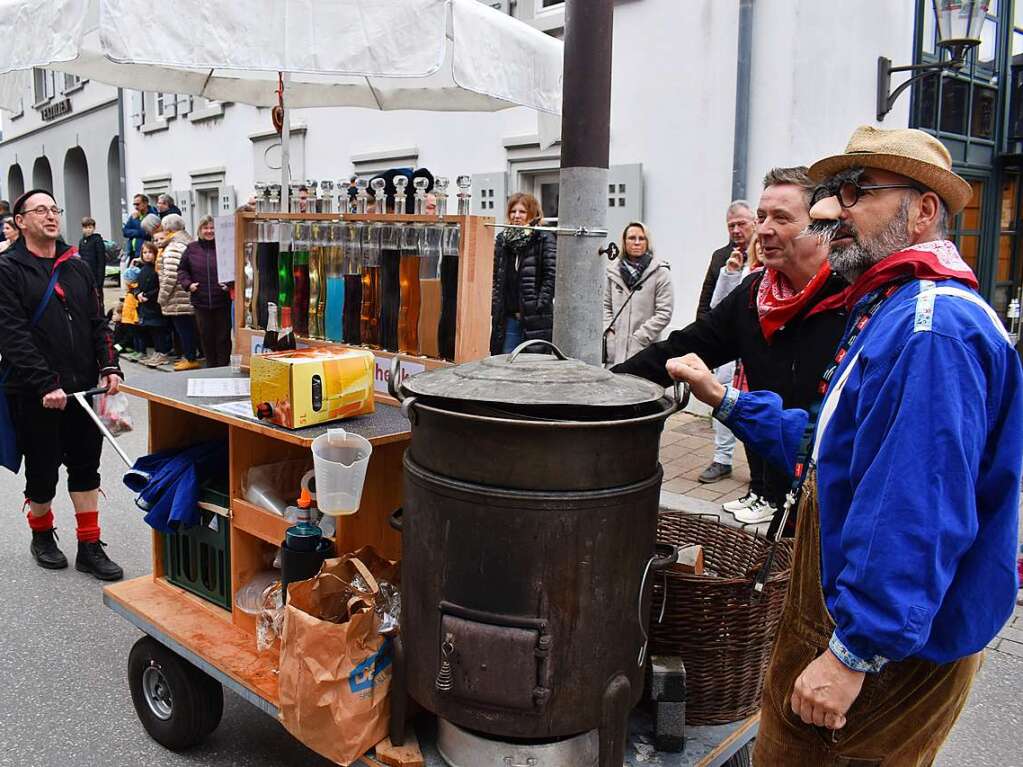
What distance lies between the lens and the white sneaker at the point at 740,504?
5.14 m

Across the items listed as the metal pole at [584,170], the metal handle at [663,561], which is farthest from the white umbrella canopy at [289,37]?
the metal handle at [663,561]

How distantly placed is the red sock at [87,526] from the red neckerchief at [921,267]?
4079 mm

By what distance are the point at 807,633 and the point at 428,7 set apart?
2.54m

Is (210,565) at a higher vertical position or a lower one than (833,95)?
lower

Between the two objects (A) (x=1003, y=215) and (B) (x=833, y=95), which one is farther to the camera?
(A) (x=1003, y=215)

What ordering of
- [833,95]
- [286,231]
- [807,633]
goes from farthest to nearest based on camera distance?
[833,95] → [286,231] → [807,633]

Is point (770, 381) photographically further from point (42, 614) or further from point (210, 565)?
point (42, 614)

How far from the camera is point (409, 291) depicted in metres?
3.05

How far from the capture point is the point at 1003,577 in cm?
158

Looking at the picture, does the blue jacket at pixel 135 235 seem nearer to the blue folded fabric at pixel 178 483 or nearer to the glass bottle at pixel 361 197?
the blue folded fabric at pixel 178 483

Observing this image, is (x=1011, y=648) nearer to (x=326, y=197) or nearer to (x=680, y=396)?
(x=680, y=396)

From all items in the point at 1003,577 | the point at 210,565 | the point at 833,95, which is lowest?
the point at 210,565

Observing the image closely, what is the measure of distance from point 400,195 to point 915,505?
6.85 feet

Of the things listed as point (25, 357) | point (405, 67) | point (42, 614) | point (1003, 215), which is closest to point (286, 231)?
point (405, 67)
